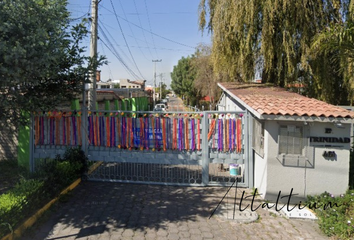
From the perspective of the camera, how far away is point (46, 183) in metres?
5.27

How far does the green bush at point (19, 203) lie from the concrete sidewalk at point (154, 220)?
34cm

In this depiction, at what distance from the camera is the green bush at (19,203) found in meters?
3.93

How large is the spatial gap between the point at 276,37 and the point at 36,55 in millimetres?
7707

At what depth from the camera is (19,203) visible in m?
4.28

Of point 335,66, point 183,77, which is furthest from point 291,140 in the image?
point 183,77

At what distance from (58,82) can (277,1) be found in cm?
707

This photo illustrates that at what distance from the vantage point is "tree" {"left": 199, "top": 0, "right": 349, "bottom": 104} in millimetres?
8820

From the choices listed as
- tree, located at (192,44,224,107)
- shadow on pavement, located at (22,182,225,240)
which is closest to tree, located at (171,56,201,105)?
tree, located at (192,44,224,107)

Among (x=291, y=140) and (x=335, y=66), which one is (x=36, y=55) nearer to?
(x=291, y=140)

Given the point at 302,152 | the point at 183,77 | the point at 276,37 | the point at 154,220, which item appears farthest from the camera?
the point at 183,77

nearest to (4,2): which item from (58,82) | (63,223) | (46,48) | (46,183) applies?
(46,48)

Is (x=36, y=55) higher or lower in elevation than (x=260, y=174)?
higher

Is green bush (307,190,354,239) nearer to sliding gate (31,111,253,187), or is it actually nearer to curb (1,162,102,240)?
sliding gate (31,111,253,187)

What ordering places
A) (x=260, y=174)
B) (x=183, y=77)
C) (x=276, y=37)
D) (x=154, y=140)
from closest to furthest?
1. (x=260, y=174)
2. (x=154, y=140)
3. (x=276, y=37)
4. (x=183, y=77)
